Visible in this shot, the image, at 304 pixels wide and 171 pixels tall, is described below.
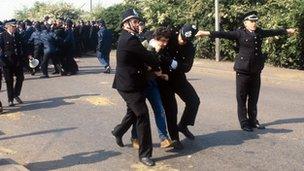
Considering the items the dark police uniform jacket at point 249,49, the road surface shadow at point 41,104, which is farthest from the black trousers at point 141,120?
the road surface shadow at point 41,104

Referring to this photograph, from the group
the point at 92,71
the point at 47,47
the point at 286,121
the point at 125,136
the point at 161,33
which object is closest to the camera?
the point at 161,33

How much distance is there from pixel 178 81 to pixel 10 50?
5.16 meters

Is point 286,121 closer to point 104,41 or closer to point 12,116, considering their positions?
point 12,116

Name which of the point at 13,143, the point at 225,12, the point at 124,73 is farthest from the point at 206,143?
the point at 225,12

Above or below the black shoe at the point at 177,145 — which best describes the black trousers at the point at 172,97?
above

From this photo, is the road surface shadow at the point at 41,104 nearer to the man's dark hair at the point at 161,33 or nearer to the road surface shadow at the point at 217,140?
the road surface shadow at the point at 217,140

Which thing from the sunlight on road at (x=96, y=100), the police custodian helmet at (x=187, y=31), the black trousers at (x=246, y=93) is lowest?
the sunlight on road at (x=96, y=100)

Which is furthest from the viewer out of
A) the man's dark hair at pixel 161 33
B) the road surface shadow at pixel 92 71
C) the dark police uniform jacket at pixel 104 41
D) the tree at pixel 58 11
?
the tree at pixel 58 11

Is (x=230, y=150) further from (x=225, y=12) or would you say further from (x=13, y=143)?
(x=225, y=12)

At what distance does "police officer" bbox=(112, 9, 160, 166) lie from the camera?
21.8 feet

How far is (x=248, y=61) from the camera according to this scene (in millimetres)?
8273

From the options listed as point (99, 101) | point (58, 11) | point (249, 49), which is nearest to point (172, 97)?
point (249, 49)

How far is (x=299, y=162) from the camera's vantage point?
671cm

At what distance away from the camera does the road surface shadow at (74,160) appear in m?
6.82
